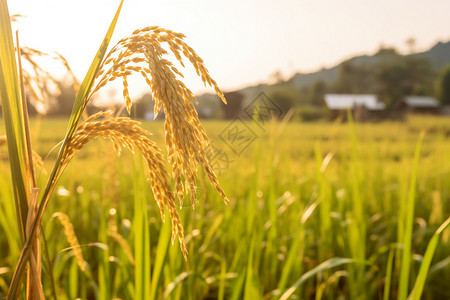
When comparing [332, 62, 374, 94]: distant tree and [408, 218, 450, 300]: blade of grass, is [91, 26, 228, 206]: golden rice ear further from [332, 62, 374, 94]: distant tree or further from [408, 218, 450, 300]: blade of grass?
[332, 62, 374, 94]: distant tree

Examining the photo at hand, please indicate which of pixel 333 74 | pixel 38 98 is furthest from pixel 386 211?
pixel 333 74

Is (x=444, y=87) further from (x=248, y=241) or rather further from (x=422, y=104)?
(x=248, y=241)

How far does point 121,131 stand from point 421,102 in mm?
100329

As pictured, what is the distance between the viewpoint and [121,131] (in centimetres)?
70

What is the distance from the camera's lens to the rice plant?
613mm

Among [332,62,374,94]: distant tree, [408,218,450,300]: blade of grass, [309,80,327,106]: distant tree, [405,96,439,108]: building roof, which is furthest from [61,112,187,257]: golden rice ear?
[309,80,327,106]: distant tree

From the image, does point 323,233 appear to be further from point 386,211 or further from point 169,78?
point 169,78

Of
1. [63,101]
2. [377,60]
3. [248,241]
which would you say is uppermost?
[377,60]

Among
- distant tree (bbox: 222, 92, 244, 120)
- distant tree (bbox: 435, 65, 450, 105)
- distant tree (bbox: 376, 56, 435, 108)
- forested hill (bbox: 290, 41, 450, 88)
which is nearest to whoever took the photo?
distant tree (bbox: 222, 92, 244, 120)

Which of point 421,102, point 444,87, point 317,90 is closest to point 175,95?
point 444,87

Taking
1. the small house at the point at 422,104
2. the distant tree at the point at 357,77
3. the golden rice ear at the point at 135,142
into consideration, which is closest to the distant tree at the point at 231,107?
the golden rice ear at the point at 135,142

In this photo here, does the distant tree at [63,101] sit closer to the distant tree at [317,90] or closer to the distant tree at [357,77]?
the distant tree at [317,90]

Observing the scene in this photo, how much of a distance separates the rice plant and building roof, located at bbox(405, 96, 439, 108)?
94520mm

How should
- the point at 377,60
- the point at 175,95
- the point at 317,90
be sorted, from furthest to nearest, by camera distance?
1. the point at 377,60
2. the point at 317,90
3. the point at 175,95
